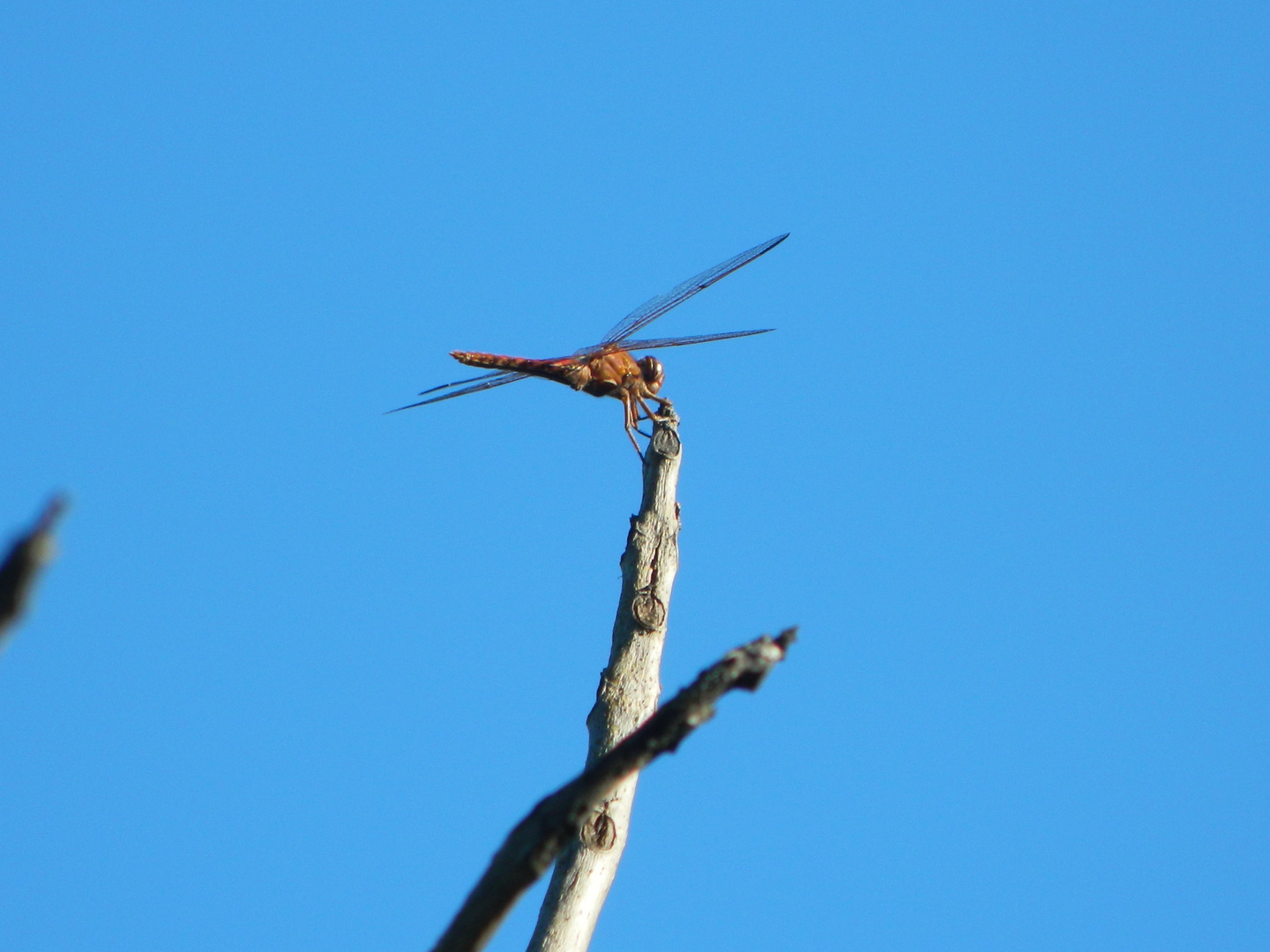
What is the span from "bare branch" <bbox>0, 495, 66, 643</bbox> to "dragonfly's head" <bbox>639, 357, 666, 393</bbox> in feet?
26.5

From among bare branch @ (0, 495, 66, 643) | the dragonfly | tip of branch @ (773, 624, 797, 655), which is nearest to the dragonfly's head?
the dragonfly

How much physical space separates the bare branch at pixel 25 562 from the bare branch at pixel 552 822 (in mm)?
971

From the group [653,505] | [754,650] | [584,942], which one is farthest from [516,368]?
[754,650]

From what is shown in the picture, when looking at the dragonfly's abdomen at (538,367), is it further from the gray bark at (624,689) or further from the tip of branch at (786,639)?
the tip of branch at (786,639)

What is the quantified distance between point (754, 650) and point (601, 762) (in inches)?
12.8

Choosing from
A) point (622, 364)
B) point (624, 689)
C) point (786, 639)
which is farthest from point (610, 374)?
point (786, 639)

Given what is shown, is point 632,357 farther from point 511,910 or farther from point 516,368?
point 511,910

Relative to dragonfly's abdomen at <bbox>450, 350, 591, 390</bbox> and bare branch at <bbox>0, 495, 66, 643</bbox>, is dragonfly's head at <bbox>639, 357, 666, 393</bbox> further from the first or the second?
bare branch at <bbox>0, 495, 66, 643</bbox>

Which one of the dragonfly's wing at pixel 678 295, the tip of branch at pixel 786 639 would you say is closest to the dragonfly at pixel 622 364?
the dragonfly's wing at pixel 678 295

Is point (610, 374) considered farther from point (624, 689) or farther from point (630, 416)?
point (624, 689)

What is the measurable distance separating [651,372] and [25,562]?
8.13 meters

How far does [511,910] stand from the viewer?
6.52ft

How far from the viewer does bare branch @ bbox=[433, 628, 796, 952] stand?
77.6 inches

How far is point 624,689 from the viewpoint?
4340mm
